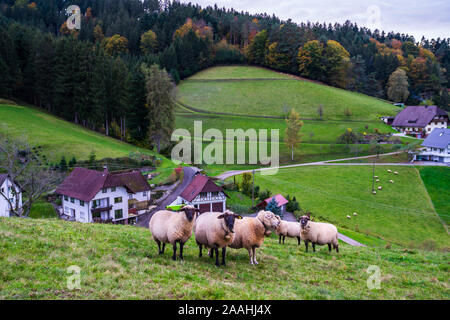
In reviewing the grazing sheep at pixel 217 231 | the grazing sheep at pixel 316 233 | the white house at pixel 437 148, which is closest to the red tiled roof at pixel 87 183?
the grazing sheep at pixel 316 233

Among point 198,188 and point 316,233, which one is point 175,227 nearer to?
point 316,233

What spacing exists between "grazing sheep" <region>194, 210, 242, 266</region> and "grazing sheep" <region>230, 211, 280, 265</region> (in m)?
0.90

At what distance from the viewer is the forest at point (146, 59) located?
241 feet

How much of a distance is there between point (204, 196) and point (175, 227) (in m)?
37.1

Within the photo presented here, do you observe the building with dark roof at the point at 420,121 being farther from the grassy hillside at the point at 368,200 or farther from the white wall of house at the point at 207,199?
the white wall of house at the point at 207,199

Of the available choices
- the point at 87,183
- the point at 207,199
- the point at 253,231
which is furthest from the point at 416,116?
the point at 253,231

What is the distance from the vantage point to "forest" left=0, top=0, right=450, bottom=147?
7331cm

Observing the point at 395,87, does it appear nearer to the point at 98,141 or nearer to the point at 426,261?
the point at 98,141

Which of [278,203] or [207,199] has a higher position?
[278,203]

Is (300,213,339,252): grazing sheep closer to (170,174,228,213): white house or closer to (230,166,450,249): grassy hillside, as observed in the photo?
(230,166,450,249): grassy hillside

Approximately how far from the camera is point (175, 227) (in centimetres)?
1309

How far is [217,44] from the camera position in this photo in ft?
509

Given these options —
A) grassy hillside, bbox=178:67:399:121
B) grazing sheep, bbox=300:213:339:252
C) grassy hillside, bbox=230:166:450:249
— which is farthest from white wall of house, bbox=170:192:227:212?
grassy hillside, bbox=178:67:399:121

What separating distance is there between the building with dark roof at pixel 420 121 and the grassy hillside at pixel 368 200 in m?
35.3
